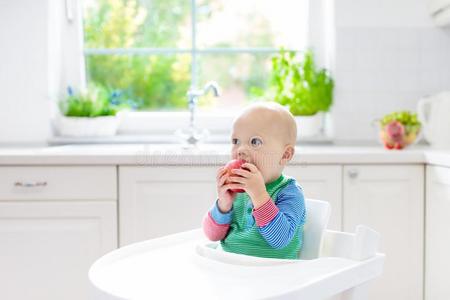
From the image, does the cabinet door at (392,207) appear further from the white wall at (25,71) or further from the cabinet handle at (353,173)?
the white wall at (25,71)

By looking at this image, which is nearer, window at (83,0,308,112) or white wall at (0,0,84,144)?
white wall at (0,0,84,144)

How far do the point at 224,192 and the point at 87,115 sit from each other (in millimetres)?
1792

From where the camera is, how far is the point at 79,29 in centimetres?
323

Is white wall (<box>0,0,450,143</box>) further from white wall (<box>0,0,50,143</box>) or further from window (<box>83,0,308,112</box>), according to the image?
window (<box>83,0,308,112</box>)

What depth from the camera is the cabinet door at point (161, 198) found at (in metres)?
2.42

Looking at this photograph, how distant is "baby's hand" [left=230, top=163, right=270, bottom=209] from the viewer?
4.33 ft

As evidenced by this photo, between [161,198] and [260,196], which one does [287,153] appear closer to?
[260,196]

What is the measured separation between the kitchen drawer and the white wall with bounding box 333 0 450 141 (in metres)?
1.15

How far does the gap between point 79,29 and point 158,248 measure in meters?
2.07

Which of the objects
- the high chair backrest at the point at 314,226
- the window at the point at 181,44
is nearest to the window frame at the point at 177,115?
the window at the point at 181,44

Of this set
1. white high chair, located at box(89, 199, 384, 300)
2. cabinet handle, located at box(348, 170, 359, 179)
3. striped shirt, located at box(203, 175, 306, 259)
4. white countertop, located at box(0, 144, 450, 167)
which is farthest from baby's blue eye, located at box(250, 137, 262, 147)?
cabinet handle, located at box(348, 170, 359, 179)

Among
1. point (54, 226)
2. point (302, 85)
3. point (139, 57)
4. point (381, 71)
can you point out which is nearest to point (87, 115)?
point (139, 57)

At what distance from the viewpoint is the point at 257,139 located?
4.54 ft

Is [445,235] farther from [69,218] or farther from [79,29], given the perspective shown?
[79,29]
